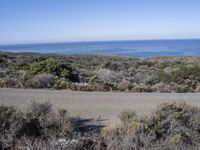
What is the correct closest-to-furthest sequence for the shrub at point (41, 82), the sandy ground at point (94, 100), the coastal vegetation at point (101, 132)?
the coastal vegetation at point (101, 132) < the sandy ground at point (94, 100) < the shrub at point (41, 82)

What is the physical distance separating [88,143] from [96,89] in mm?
8745

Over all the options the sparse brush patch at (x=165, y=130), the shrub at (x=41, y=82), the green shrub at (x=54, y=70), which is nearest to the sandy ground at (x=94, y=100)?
the shrub at (x=41, y=82)

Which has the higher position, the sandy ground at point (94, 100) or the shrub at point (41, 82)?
the shrub at point (41, 82)

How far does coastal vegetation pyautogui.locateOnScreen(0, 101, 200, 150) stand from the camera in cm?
701

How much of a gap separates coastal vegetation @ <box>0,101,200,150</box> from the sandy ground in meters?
1.79

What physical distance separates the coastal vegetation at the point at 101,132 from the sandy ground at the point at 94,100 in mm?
1791

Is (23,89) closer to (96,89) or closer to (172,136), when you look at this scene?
(96,89)

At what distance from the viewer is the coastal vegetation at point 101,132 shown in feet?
23.0

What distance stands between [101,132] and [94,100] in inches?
205

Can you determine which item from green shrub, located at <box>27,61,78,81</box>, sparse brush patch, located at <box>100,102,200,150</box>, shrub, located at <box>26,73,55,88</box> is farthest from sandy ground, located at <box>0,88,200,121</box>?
green shrub, located at <box>27,61,78,81</box>

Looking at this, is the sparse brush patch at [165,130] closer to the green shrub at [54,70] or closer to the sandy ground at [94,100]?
the sandy ground at [94,100]

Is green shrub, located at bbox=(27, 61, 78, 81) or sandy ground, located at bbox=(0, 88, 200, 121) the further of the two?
green shrub, located at bbox=(27, 61, 78, 81)

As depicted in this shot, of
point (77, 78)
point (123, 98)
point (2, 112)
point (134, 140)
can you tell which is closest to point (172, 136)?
point (134, 140)

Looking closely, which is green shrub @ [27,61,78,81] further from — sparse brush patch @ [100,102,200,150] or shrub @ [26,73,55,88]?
sparse brush patch @ [100,102,200,150]
